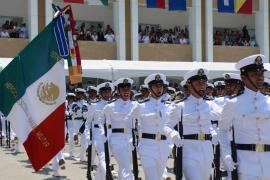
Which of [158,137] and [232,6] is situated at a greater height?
[232,6]

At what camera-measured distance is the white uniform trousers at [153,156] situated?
24.3 ft

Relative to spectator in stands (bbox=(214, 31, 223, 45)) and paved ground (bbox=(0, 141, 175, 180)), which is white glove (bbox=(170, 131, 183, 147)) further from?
spectator in stands (bbox=(214, 31, 223, 45))

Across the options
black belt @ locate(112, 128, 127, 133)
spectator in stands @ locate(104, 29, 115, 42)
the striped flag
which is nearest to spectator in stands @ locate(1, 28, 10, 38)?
spectator in stands @ locate(104, 29, 115, 42)

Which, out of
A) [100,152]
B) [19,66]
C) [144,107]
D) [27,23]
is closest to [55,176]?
[100,152]

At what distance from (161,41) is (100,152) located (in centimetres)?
2122

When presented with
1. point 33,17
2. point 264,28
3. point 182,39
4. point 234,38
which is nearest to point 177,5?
point 182,39

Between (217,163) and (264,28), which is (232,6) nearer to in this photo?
(264,28)

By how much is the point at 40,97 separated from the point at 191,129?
195 cm

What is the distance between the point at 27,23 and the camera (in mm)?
28594

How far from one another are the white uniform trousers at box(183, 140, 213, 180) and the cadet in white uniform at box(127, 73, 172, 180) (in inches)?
30.0

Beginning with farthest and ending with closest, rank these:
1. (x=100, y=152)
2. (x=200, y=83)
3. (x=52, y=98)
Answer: (x=100, y=152), (x=200, y=83), (x=52, y=98)

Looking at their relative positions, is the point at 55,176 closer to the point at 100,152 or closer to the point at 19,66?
the point at 100,152

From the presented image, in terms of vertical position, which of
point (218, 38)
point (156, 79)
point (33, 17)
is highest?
point (33, 17)

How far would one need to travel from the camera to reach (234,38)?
33.7m
